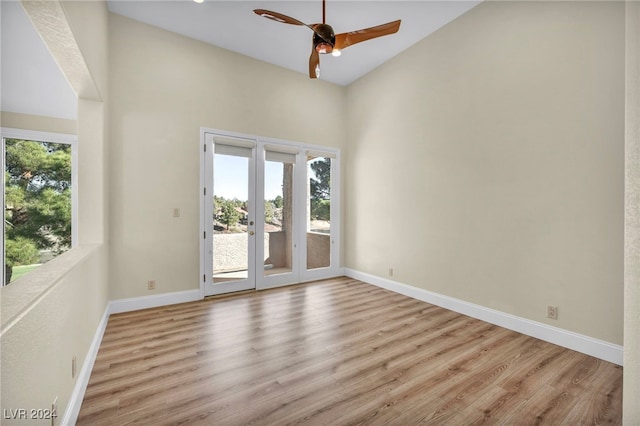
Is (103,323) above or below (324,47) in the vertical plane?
below

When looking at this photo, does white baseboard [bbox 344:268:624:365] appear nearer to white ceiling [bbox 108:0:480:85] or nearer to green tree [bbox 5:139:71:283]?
white ceiling [bbox 108:0:480:85]

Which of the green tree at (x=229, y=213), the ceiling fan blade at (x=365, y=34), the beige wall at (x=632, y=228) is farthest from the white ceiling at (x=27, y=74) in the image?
the beige wall at (x=632, y=228)

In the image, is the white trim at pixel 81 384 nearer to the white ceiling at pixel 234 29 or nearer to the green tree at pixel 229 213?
the green tree at pixel 229 213

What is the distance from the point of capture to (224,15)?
3.50 meters

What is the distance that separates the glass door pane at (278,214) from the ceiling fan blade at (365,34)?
91.0 inches

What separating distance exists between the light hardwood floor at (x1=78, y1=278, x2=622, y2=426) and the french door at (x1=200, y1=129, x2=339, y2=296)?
1.05 meters

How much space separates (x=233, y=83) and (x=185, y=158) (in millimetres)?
1389

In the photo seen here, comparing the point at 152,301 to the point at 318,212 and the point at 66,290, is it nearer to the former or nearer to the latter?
the point at 66,290

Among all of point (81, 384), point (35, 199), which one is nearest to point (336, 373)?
point (81, 384)

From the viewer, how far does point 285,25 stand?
144 inches

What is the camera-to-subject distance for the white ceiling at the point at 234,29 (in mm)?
→ 3230

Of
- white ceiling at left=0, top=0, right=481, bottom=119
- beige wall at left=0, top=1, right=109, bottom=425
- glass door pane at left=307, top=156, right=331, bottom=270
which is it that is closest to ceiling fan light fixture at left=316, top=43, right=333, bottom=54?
white ceiling at left=0, top=0, right=481, bottom=119

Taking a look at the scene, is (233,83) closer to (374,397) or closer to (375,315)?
(375,315)

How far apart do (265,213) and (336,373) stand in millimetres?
2861
